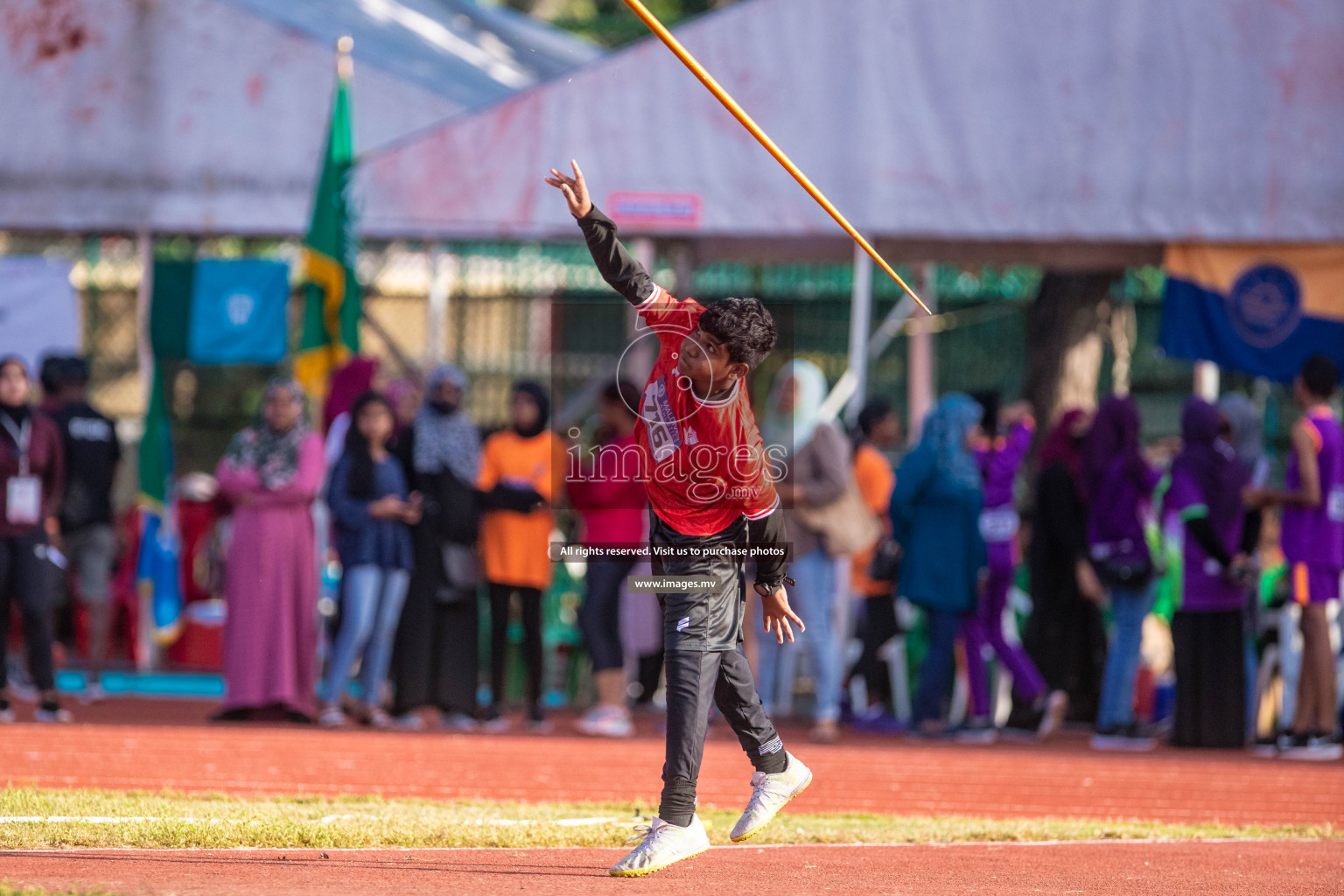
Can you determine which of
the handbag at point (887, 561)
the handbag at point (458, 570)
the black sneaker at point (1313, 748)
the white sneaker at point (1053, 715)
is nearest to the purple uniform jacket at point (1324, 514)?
the black sneaker at point (1313, 748)

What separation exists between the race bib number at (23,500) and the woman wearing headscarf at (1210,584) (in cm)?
655

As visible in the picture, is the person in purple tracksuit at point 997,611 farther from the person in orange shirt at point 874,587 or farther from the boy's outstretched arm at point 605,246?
the boy's outstretched arm at point 605,246

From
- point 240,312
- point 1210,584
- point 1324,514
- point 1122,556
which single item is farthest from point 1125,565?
point 240,312

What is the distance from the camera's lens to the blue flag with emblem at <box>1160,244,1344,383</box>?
11.7 metres

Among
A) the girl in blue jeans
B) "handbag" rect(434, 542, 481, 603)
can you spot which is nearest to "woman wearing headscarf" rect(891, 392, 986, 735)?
"handbag" rect(434, 542, 481, 603)

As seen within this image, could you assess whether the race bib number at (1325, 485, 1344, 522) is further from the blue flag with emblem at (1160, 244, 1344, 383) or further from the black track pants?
the black track pants

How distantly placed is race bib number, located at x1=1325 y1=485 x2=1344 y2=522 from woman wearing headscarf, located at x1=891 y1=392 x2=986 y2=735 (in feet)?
6.49

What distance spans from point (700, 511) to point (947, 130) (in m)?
6.80

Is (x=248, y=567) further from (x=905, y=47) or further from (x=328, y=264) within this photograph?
(x=905, y=47)

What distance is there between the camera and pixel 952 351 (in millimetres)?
17922

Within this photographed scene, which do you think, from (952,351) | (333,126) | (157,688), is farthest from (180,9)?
(952,351)

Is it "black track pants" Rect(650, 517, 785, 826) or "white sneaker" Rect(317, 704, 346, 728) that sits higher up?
"black track pants" Rect(650, 517, 785, 826)

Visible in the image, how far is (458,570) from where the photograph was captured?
35.1 ft

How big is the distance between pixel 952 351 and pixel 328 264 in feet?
25.7
